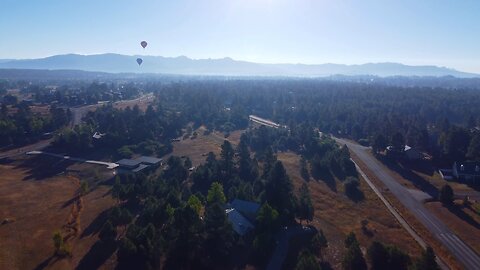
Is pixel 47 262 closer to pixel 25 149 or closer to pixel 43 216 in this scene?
pixel 43 216

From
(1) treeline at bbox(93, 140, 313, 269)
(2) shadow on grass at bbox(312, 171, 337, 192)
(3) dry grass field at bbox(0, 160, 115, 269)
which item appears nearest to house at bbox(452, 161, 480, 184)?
(2) shadow on grass at bbox(312, 171, 337, 192)

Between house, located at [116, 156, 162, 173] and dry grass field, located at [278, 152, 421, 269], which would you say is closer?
dry grass field, located at [278, 152, 421, 269]

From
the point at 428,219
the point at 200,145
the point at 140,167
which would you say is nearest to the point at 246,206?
the point at 428,219

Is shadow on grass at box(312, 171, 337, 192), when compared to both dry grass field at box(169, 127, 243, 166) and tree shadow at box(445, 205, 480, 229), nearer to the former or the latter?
tree shadow at box(445, 205, 480, 229)

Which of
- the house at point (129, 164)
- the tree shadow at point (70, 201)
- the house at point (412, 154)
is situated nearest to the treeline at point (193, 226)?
the tree shadow at point (70, 201)

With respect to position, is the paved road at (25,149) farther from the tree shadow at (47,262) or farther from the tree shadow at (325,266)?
the tree shadow at (325,266)

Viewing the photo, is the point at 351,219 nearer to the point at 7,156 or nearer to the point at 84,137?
the point at 84,137
